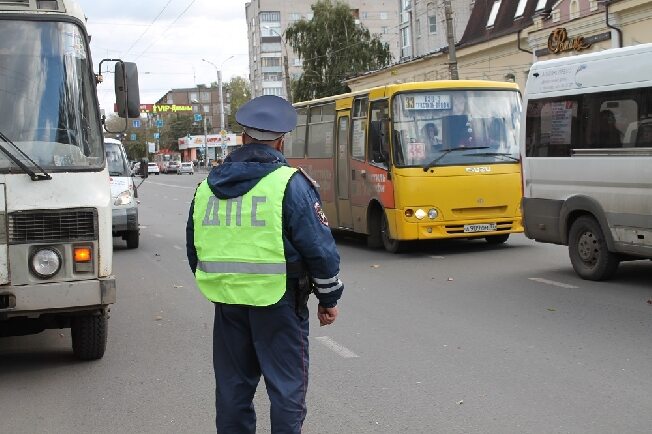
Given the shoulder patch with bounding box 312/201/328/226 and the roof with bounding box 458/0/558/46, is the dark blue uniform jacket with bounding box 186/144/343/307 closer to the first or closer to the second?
the shoulder patch with bounding box 312/201/328/226

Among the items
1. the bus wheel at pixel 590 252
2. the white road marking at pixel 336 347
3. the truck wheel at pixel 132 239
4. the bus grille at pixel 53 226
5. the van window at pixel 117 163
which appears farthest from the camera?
the truck wheel at pixel 132 239

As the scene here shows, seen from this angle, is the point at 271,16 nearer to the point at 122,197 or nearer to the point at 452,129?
the point at 122,197

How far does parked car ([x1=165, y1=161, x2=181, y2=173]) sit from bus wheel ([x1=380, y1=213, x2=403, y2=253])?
273 feet

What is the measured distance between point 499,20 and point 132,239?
28.3 metres

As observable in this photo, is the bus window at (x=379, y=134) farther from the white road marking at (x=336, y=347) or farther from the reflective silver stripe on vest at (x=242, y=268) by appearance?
the reflective silver stripe on vest at (x=242, y=268)

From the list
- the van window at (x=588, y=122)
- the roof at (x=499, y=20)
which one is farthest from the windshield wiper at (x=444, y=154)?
the roof at (x=499, y=20)

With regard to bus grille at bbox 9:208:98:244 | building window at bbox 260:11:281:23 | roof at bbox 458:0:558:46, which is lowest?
bus grille at bbox 9:208:98:244

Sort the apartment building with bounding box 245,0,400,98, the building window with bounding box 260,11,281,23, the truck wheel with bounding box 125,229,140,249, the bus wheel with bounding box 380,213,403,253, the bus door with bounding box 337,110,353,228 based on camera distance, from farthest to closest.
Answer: the apartment building with bounding box 245,0,400,98, the building window with bounding box 260,11,281,23, the truck wheel with bounding box 125,229,140,249, the bus door with bounding box 337,110,353,228, the bus wheel with bounding box 380,213,403,253

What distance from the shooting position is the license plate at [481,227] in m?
14.1

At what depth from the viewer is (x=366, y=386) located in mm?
6398

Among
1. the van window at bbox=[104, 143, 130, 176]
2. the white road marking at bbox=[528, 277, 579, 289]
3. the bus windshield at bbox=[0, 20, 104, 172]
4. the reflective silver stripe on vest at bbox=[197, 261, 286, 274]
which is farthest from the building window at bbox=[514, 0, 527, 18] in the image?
the reflective silver stripe on vest at bbox=[197, 261, 286, 274]

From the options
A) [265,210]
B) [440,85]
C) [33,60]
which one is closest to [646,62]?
[440,85]

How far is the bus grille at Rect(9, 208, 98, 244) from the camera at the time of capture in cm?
632

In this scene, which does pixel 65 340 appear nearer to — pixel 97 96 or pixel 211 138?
pixel 97 96
